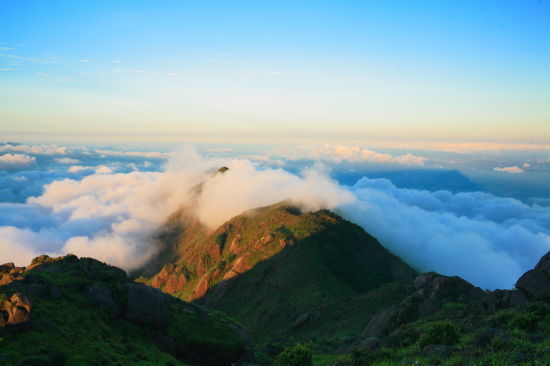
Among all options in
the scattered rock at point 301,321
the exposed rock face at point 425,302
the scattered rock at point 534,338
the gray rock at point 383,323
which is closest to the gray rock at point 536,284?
the exposed rock face at point 425,302

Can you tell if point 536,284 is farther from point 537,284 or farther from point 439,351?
point 439,351

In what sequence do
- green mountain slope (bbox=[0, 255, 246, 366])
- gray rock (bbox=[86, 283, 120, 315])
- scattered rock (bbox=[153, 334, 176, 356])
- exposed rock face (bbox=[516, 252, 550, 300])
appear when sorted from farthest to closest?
scattered rock (bbox=[153, 334, 176, 356]), gray rock (bbox=[86, 283, 120, 315]), exposed rock face (bbox=[516, 252, 550, 300]), green mountain slope (bbox=[0, 255, 246, 366])

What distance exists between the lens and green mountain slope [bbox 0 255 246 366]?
135 ft

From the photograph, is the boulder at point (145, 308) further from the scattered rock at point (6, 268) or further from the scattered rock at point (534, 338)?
the scattered rock at point (534, 338)

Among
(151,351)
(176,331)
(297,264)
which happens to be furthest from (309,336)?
(297,264)

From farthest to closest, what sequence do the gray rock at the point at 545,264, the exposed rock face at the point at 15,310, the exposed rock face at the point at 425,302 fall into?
the exposed rock face at the point at 425,302 < the gray rock at the point at 545,264 < the exposed rock face at the point at 15,310

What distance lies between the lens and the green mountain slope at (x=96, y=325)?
1616 inches

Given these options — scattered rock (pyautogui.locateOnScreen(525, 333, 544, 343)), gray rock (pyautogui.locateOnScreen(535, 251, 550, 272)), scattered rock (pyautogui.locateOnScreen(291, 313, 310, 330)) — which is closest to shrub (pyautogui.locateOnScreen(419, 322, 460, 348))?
scattered rock (pyautogui.locateOnScreen(525, 333, 544, 343))

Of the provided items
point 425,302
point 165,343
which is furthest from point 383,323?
point 165,343

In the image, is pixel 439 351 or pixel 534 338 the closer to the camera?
pixel 439 351

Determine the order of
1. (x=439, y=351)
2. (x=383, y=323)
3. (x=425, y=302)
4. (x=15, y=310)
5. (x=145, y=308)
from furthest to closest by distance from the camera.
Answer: (x=425, y=302) → (x=383, y=323) → (x=145, y=308) → (x=15, y=310) → (x=439, y=351)

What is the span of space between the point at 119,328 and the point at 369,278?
16425 cm

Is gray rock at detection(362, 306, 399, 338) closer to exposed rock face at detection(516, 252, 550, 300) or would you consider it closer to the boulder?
exposed rock face at detection(516, 252, 550, 300)

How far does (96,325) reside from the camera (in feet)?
168
